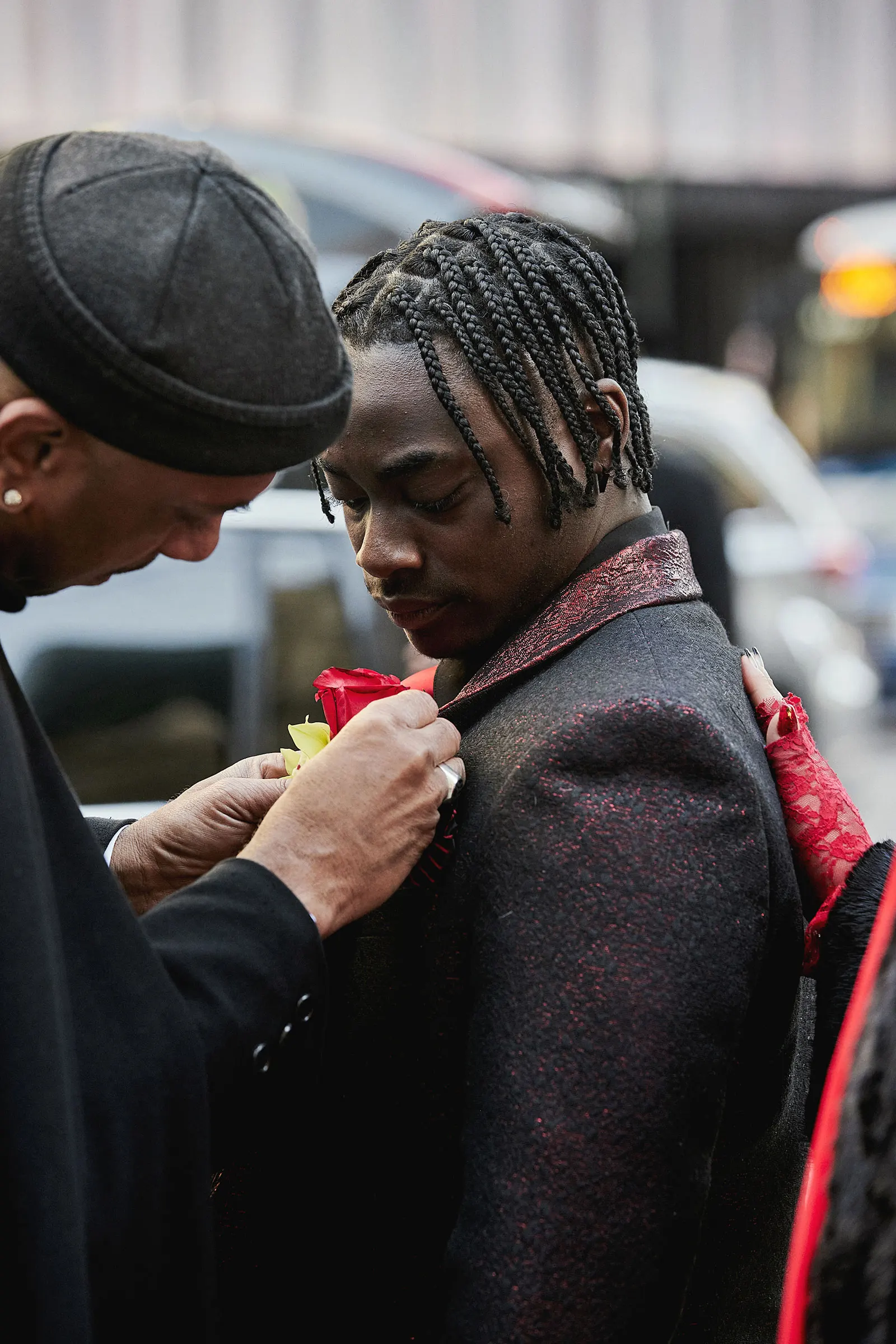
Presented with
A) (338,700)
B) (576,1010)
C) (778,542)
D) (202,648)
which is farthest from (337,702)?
(778,542)

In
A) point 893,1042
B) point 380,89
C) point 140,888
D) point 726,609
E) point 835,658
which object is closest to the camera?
point 893,1042

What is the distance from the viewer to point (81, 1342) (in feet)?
3.61

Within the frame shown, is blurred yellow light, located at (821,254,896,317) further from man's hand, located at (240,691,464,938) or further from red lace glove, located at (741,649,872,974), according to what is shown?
man's hand, located at (240,691,464,938)

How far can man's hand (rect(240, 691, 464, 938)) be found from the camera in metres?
1.37

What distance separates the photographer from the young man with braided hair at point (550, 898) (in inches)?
49.8

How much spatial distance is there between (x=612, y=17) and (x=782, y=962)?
6581 millimetres

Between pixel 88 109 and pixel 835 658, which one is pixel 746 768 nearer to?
pixel 835 658

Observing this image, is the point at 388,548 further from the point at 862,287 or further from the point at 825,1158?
the point at 862,287

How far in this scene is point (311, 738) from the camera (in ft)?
5.14

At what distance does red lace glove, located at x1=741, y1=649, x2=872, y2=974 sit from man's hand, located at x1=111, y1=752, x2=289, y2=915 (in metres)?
0.59

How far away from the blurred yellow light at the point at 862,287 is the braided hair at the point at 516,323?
932cm

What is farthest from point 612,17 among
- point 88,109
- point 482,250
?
point 482,250

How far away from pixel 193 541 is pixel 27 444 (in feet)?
0.71

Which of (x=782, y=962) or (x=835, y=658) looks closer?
(x=782, y=962)
